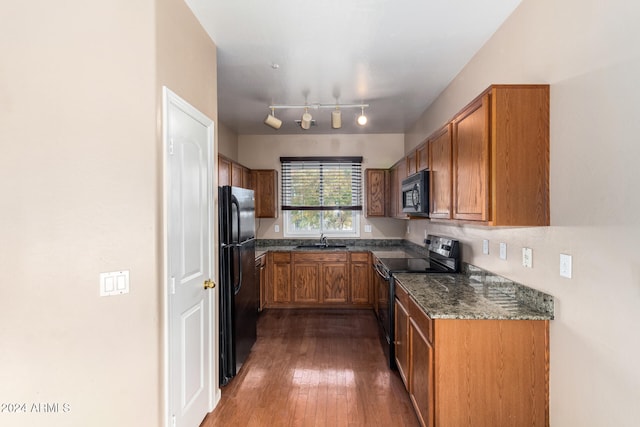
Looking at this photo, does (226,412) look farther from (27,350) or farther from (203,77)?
(203,77)

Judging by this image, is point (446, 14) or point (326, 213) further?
point (326, 213)

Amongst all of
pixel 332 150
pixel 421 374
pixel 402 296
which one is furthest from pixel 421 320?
pixel 332 150

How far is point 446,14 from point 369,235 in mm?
3593

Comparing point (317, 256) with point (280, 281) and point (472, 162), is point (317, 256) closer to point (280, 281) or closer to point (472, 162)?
point (280, 281)

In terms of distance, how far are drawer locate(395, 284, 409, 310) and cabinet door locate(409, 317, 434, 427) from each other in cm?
17

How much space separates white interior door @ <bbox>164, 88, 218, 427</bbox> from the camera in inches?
68.4

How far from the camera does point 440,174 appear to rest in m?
2.54

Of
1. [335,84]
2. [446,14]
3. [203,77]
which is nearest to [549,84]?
[446,14]

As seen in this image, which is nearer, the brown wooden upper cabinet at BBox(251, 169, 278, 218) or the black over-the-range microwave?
the black over-the-range microwave

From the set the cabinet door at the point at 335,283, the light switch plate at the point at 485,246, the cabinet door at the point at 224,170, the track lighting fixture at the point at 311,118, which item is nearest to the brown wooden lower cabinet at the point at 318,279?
the cabinet door at the point at 335,283

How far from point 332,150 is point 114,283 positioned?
412 centimetres

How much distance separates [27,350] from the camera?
1.28 meters

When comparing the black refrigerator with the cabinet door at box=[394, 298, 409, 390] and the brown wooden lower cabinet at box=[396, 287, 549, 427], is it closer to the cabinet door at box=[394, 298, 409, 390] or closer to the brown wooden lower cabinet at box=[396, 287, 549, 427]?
the cabinet door at box=[394, 298, 409, 390]

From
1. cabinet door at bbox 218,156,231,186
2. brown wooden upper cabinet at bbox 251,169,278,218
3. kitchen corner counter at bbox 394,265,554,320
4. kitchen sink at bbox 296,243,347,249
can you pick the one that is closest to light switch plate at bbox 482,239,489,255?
kitchen corner counter at bbox 394,265,554,320
